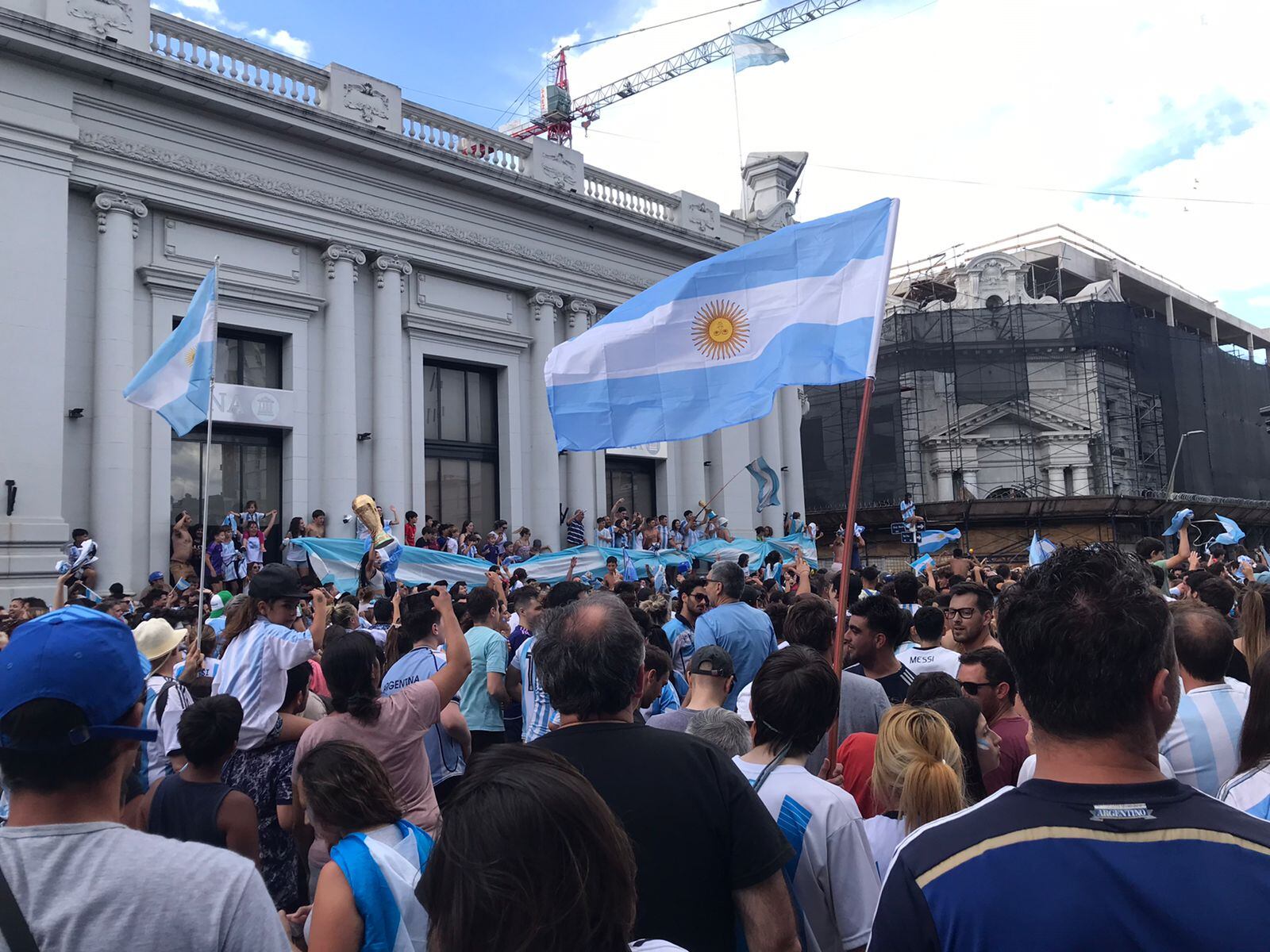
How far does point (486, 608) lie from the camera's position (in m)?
6.71

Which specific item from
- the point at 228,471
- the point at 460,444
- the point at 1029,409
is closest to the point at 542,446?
the point at 460,444

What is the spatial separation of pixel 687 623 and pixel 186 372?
594 cm

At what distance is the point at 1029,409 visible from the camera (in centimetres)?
4584

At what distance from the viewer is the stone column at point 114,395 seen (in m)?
16.1

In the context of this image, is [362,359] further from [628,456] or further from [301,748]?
[301,748]

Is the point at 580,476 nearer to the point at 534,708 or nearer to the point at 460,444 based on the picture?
the point at 460,444

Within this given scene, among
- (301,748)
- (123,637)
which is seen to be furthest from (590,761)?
(301,748)

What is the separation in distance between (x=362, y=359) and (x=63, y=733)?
19487 mm

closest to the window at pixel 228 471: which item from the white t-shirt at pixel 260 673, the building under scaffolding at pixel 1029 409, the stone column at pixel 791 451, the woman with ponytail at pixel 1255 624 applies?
the white t-shirt at pixel 260 673

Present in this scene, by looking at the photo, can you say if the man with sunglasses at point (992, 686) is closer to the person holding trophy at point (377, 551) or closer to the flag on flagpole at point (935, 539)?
the person holding trophy at point (377, 551)

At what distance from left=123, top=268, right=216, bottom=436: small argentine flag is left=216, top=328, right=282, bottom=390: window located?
8.89 metres

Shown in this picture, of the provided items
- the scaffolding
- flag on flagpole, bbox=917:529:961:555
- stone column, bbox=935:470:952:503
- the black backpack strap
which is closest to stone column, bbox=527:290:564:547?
flag on flagpole, bbox=917:529:961:555

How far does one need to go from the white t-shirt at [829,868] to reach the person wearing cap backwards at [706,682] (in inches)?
55.3

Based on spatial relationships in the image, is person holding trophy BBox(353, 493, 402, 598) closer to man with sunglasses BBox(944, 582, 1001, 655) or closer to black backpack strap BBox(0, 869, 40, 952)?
man with sunglasses BBox(944, 582, 1001, 655)
